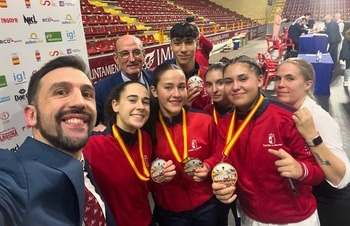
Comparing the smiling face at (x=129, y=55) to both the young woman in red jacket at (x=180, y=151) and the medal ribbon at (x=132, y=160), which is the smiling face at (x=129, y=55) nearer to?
the young woman in red jacket at (x=180, y=151)

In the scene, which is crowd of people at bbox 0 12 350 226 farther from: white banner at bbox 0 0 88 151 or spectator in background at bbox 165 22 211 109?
white banner at bbox 0 0 88 151

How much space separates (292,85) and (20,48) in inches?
90.4

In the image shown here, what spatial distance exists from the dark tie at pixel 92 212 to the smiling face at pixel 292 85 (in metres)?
1.58

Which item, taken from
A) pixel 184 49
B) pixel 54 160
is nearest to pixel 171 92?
pixel 184 49

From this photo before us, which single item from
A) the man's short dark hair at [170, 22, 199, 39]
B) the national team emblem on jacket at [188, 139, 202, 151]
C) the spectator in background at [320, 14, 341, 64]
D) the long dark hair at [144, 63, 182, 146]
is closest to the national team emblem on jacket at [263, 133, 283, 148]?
the national team emblem on jacket at [188, 139, 202, 151]

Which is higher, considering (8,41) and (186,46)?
(8,41)

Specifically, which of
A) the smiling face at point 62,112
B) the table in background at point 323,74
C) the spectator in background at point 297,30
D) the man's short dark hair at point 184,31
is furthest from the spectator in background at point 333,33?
the smiling face at point 62,112

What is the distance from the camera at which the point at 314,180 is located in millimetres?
1610

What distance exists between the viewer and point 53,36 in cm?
287

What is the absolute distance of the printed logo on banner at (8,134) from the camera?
7.94ft

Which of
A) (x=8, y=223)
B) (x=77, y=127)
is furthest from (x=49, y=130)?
(x=8, y=223)

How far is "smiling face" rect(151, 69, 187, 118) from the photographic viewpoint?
198cm

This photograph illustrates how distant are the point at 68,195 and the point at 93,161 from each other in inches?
25.5

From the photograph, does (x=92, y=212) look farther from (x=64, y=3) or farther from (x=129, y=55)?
(x=64, y=3)
